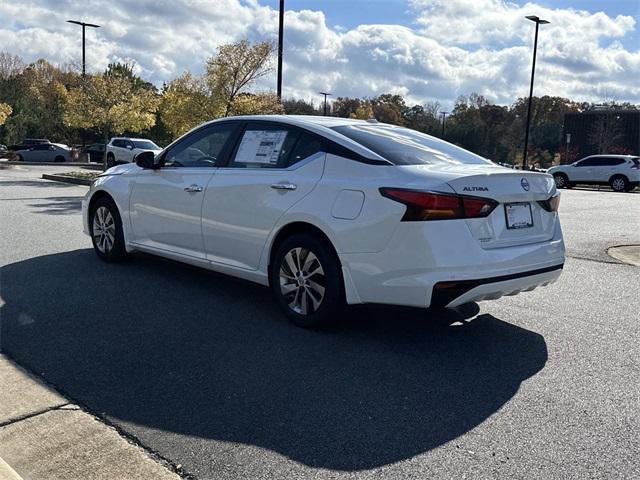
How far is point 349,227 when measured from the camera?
178 inches

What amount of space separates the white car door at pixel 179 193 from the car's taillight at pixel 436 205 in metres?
2.15

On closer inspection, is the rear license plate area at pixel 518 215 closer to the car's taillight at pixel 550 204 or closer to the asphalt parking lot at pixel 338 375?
the car's taillight at pixel 550 204

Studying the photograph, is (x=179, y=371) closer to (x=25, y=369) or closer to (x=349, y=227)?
(x=25, y=369)

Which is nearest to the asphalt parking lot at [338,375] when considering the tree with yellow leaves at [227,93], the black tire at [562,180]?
the tree with yellow leaves at [227,93]

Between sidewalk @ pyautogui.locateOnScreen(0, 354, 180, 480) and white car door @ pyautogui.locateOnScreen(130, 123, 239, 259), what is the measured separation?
7.92ft

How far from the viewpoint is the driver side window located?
5812mm

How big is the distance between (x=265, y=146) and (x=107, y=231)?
2.59 m

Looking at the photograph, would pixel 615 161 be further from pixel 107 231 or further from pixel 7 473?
pixel 7 473

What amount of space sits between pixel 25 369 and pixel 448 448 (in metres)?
2.71

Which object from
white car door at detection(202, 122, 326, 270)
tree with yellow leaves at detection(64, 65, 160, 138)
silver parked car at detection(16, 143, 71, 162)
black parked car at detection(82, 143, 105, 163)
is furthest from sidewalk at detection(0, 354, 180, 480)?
black parked car at detection(82, 143, 105, 163)

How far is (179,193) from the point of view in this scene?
5977 millimetres

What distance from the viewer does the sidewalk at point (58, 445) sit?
2.87m

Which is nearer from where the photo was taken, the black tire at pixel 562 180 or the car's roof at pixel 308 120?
the car's roof at pixel 308 120

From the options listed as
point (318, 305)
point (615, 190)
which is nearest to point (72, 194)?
point (318, 305)
